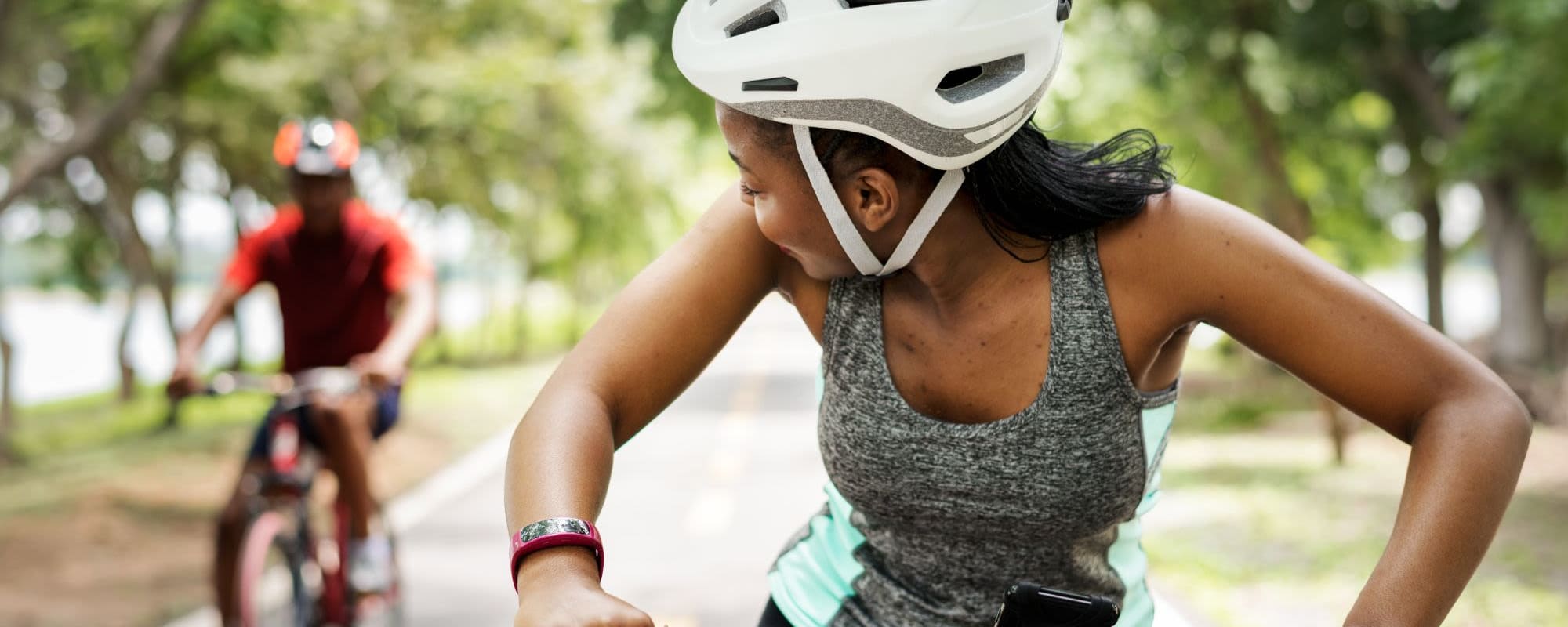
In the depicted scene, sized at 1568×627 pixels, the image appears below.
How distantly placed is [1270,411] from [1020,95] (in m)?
16.9

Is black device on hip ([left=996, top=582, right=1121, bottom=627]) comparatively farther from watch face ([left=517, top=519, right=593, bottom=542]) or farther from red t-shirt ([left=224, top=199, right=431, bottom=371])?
red t-shirt ([left=224, top=199, right=431, bottom=371])

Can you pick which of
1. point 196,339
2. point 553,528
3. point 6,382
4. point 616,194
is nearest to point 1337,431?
point 196,339

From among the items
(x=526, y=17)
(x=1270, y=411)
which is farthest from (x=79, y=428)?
(x=1270, y=411)

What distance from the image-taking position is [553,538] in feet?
4.73

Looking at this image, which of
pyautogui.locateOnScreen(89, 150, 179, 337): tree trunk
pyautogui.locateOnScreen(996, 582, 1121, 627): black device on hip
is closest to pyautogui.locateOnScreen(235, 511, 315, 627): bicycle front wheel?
pyautogui.locateOnScreen(996, 582, 1121, 627): black device on hip

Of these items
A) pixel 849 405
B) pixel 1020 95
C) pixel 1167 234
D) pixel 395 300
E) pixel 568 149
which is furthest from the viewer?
pixel 568 149

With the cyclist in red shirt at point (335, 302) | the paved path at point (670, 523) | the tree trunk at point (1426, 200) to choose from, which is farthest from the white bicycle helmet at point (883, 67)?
the tree trunk at point (1426, 200)

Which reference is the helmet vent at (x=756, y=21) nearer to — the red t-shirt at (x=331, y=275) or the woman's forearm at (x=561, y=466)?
the woman's forearm at (x=561, y=466)

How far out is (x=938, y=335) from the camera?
69.5 inches

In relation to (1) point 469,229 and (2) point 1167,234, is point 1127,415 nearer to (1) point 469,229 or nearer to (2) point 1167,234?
(2) point 1167,234

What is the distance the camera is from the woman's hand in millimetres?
1342

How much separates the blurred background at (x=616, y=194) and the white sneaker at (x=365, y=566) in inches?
49.6

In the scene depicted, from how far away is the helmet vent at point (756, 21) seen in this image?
1.54 meters

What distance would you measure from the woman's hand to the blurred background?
98 centimetres
